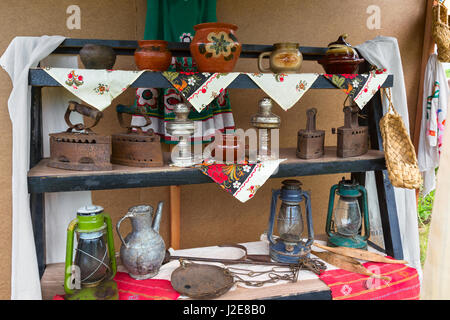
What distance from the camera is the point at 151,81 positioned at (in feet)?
3.87

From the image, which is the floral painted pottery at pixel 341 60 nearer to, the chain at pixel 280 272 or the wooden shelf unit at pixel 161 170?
the wooden shelf unit at pixel 161 170

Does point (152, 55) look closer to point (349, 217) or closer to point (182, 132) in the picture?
point (182, 132)

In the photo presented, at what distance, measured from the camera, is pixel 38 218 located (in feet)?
4.12

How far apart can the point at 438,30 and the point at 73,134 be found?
2178 mm

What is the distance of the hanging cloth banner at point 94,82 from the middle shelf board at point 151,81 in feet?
0.06

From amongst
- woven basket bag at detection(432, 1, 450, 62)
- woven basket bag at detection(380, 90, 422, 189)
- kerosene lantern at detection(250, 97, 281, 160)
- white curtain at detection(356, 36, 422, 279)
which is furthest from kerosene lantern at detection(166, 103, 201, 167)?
woven basket bag at detection(432, 1, 450, 62)

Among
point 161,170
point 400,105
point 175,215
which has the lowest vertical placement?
point 175,215

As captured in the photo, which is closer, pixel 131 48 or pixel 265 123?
pixel 265 123

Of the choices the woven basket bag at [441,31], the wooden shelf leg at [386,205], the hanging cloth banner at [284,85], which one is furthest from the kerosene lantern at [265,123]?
the woven basket bag at [441,31]

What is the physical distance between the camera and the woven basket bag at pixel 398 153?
4.44ft

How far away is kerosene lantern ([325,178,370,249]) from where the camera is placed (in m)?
1.54

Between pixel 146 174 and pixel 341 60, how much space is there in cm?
95

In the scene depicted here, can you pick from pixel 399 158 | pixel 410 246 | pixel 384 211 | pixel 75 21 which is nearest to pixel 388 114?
pixel 399 158

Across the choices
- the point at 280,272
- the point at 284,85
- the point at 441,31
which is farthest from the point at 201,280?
the point at 441,31
